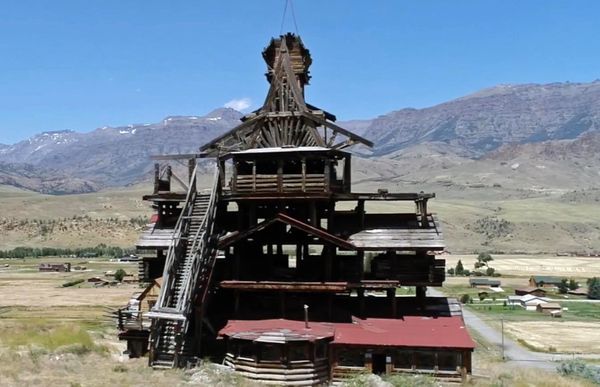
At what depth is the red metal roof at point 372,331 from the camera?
31.7m

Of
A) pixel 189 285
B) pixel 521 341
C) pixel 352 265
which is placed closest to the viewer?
pixel 189 285

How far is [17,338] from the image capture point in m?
38.9

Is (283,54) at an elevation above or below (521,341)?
above

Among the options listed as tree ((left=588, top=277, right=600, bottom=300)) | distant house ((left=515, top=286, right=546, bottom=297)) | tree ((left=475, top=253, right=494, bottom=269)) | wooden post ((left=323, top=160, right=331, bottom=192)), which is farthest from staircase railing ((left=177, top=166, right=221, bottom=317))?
tree ((left=475, top=253, right=494, bottom=269))

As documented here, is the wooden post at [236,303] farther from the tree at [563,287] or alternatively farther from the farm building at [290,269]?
the tree at [563,287]

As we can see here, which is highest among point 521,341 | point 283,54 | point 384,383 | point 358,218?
point 283,54

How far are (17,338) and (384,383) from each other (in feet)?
73.1

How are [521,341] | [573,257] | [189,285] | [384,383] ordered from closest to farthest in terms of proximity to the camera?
[384,383], [189,285], [521,341], [573,257]

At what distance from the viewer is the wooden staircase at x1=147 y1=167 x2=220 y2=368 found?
33.0 m

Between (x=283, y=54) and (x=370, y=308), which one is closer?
(x=370, y=308)

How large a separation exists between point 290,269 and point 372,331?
738 cm

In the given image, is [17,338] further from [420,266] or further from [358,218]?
[420,266]

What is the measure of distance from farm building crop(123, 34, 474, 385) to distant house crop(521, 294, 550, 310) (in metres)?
70.9

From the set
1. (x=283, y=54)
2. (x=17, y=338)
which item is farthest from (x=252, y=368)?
(x=283, y=54)
